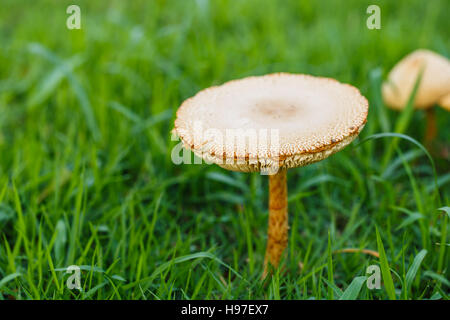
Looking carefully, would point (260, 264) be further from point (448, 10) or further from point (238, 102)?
point (448, 10)

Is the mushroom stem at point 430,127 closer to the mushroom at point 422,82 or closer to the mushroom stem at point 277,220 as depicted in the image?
the mushroom at point 422,82

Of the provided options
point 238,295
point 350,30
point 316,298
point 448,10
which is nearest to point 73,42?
point 350,30

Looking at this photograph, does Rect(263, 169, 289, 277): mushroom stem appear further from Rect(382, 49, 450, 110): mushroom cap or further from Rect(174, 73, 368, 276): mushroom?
Rect(382, 49, 450, 110): mushroom cap

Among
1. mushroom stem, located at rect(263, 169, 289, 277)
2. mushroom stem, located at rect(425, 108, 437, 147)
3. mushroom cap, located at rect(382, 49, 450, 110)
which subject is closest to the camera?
mushroom stem, located at rect(263, 169, 289, 277)

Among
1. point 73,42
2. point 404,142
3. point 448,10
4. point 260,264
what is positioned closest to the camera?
point 260,264

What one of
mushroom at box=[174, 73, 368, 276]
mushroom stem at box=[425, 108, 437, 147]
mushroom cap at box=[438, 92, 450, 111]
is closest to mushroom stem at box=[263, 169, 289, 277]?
mushroom at box=[174, 73, 368, 276]

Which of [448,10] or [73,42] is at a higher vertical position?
[448,10]

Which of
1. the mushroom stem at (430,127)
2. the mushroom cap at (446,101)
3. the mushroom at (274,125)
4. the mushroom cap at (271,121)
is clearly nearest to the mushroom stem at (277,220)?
the mushroom at (274,125)
